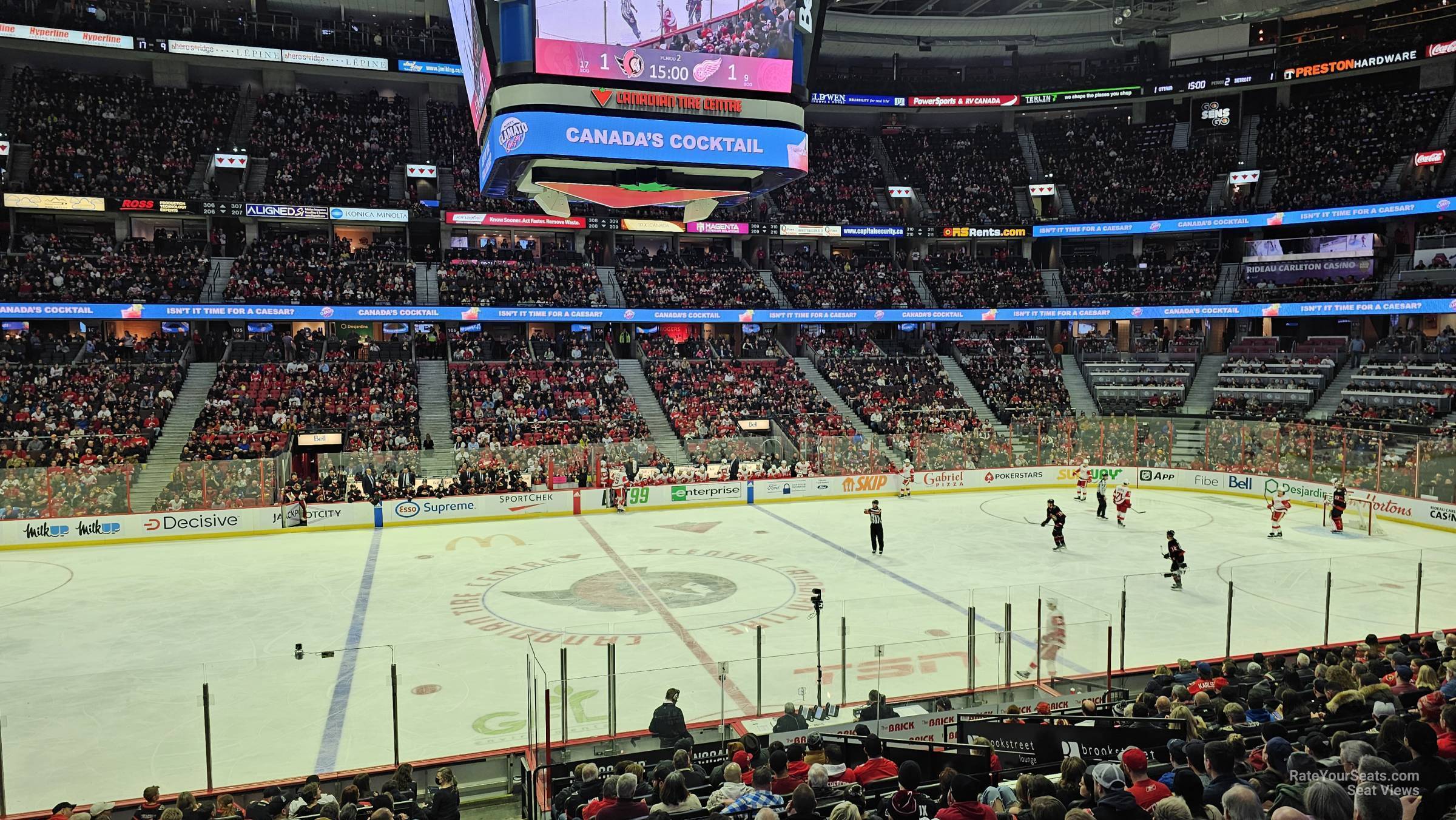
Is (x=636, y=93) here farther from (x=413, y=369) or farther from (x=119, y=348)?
(x=119, y=348)

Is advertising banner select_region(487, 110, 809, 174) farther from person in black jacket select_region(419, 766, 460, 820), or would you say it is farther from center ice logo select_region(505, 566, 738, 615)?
person in black jacket select_region(419, 766, 460, 820)

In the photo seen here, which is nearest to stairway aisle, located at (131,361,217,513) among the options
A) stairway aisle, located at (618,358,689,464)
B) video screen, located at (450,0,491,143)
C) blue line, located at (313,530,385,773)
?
blue line, located at (313,530,385,773)

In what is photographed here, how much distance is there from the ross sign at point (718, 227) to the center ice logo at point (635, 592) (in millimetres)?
28277

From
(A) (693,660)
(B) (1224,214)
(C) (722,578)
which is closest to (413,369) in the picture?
(C) (722,578)

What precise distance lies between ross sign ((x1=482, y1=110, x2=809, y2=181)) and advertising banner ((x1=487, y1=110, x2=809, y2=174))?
0.01 meters

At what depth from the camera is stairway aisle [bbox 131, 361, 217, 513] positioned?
2450 cm

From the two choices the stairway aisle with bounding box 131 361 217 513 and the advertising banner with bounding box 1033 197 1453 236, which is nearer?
the stairway aisle with bounding box 131 361 217 513

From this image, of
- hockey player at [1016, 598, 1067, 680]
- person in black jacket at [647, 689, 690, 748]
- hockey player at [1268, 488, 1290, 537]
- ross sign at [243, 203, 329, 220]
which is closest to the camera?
person in black jacket at [647, 689, 690, 748]

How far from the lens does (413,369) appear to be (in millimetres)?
36812

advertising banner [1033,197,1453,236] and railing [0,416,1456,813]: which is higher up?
advertising banner [1033,197,1453,236]

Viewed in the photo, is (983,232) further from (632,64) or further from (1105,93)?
(632,64)

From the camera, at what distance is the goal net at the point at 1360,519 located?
24422 millimetres

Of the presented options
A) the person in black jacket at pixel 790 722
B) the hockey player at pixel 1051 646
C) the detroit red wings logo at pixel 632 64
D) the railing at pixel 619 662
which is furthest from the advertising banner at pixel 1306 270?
the person in black jacket at pixel 790 722

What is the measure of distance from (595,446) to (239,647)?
14990 millimetres
